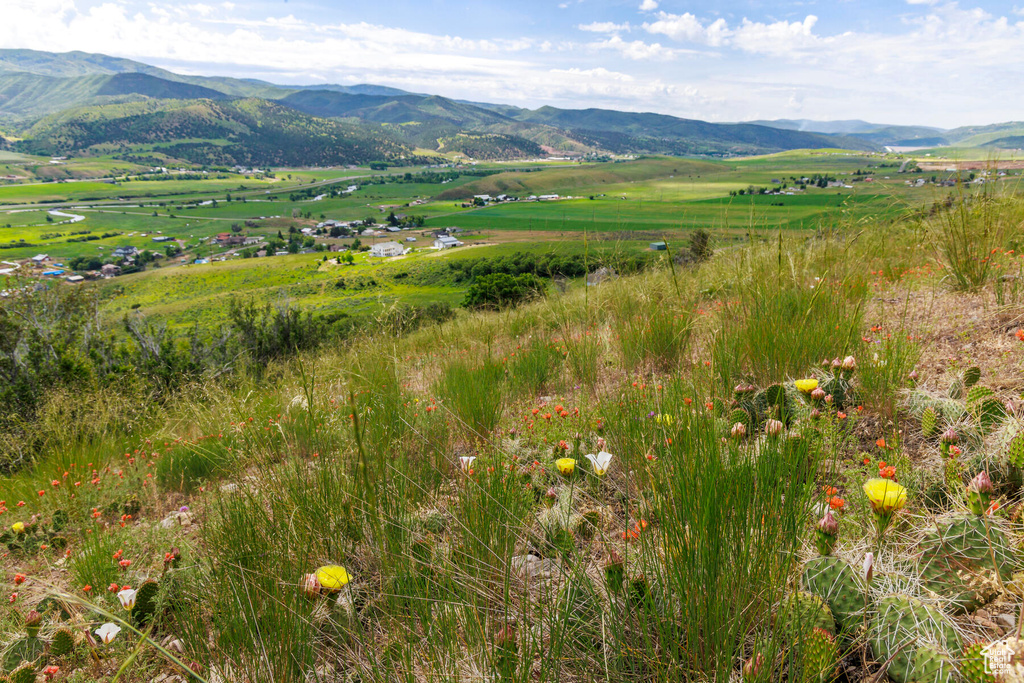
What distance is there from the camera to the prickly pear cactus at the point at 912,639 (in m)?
1.06

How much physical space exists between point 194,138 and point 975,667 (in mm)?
237419

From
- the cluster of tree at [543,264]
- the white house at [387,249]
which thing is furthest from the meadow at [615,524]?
the white house at [387,249]

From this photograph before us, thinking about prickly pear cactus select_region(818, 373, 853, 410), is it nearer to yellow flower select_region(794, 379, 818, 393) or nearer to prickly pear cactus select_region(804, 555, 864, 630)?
yellow flower select_region(794, 379, 818, 393)

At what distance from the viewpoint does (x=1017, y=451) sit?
5.01ft

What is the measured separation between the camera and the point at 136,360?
35.9ft

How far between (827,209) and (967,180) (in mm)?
1293

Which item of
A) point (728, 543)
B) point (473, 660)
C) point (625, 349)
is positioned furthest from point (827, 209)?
point (473, 660)

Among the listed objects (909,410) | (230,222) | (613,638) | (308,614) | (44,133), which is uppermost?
(44,133)

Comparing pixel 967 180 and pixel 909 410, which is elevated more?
pixel 967 180

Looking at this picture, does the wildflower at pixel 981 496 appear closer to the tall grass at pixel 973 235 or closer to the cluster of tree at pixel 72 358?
the tall grass at pixel 973 235

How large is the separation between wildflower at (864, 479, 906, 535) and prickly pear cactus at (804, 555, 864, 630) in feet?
0.51

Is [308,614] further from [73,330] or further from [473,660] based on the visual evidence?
[73,330]

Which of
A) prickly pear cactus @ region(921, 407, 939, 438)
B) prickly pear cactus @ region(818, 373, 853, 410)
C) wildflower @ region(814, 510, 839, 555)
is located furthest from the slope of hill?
wildflower @ region(814, 510, 839, 555)

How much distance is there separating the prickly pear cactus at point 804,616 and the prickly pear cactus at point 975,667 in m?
0.25
